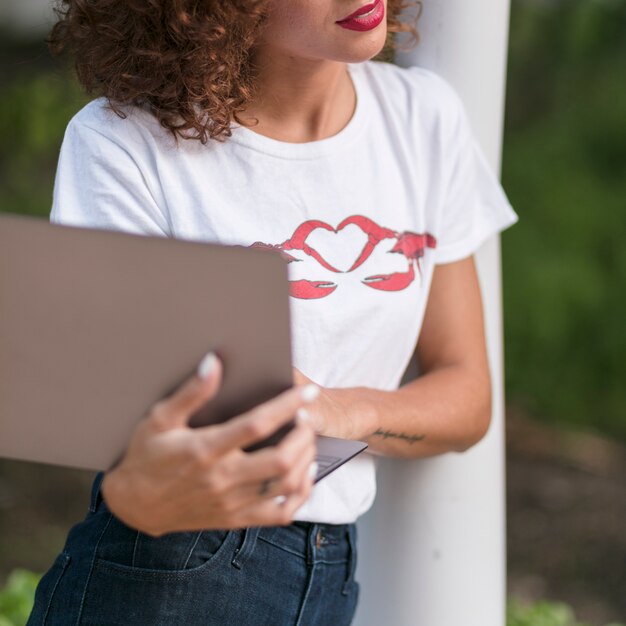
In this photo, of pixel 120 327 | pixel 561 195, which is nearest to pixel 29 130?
pixel 561 195

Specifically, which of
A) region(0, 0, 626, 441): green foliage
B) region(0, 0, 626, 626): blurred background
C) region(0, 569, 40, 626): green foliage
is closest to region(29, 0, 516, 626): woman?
region(0, 569, 40, 626): green foliage

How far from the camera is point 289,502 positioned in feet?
4.20

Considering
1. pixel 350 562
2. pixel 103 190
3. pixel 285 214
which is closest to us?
pixel 103 190

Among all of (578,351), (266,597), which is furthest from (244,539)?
(578,351)

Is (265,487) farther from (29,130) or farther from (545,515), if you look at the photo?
(545,515)

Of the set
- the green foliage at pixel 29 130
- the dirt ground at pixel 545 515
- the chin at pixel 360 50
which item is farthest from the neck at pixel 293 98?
the dirt ground at pixel 545 515

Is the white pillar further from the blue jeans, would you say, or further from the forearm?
the blue jeans

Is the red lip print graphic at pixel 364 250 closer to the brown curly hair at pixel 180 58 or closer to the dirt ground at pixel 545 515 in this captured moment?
the brown curly hair at pixel 180 58

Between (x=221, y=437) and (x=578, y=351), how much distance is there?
414 cm

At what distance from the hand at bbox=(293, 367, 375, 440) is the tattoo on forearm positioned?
43 mm

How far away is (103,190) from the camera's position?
5.21ft

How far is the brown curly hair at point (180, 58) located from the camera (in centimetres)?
164

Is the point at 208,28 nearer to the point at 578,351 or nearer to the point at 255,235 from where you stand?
the point at 255,235

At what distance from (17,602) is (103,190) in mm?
1665
